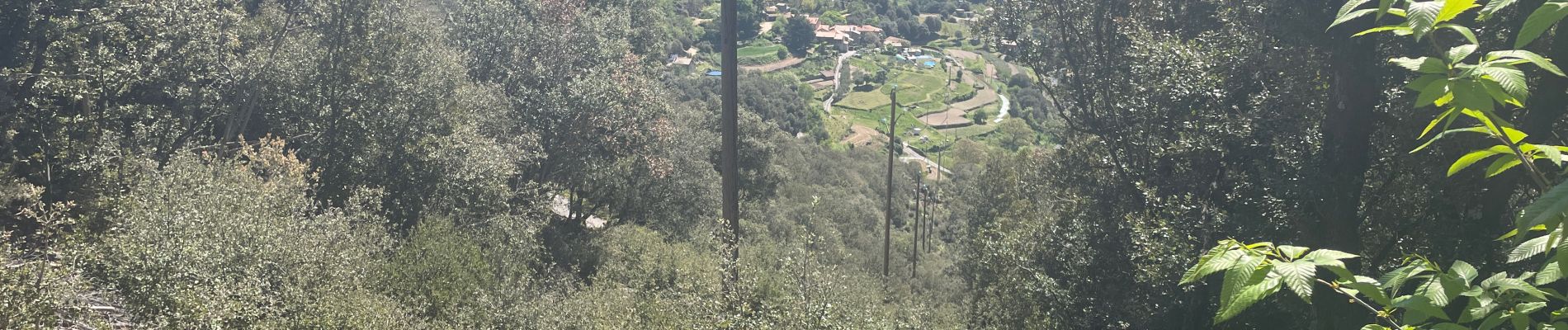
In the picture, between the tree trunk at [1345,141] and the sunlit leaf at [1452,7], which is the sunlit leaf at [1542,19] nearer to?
the sunlit leaf at [1452,7]

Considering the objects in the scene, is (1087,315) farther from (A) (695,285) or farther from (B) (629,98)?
(B) (629,98)

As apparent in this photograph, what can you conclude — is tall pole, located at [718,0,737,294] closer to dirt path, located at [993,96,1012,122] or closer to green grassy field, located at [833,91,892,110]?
green grassy field, located at [833,91,892,110]

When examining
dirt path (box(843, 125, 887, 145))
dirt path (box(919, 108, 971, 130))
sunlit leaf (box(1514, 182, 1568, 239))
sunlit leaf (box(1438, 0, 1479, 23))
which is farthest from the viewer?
dirt path (box(919, 108, 971, 130))

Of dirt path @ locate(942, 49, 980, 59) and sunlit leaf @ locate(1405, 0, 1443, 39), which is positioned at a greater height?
sunlit leaf @ locate(1405, 0, 1443, 39)

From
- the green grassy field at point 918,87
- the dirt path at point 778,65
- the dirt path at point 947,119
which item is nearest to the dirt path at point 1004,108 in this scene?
the dirt path at point 947,119

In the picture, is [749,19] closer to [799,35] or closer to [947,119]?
[799,35]

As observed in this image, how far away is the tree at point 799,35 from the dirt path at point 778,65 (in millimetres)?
2583

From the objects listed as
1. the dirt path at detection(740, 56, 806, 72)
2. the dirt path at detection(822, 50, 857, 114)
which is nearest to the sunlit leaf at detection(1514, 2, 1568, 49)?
the dirt path at detection(822, 50, 857, 114)

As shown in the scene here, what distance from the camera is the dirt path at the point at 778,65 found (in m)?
84.7

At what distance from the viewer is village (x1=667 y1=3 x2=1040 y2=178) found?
76125mm

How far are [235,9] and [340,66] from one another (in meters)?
2.58

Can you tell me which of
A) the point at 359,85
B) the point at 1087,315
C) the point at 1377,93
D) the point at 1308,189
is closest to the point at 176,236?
the point at 359,85

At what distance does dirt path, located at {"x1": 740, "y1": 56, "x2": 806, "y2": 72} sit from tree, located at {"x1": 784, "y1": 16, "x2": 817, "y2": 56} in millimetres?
2583

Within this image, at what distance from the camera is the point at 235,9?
19016 millimetres
